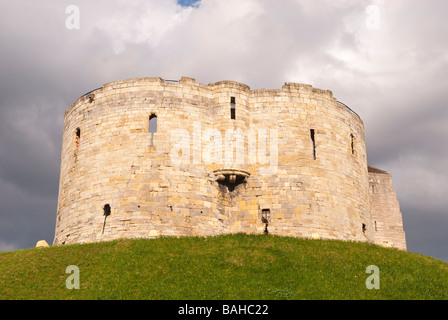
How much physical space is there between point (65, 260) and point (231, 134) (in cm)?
912

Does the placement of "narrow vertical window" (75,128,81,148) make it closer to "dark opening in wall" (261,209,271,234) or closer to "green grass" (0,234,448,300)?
"green grass" (0,234,448,300)

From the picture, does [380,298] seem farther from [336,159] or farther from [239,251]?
[336,159]

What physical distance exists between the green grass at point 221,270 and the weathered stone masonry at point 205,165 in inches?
81.7

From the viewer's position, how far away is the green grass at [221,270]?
16234 mm

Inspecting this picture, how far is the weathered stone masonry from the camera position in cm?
2333

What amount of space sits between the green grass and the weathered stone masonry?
2075mm

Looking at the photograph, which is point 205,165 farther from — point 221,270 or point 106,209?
point 221,270

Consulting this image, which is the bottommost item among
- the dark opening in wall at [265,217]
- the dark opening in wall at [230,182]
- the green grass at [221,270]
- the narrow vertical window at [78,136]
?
the green grass at [221,270]

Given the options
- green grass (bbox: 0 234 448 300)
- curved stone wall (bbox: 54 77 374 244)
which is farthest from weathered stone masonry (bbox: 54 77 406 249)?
green grass (bbox: 0 234 448 300)

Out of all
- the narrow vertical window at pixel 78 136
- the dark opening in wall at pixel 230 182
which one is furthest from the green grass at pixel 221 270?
the narrow vertical window at pixel 78 136

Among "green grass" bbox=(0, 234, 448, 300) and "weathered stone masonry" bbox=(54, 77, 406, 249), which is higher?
"weathered stone masonry" bbox=(54, 77, 406, 249)

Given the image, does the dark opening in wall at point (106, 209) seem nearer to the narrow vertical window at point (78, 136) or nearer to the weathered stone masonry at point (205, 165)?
the weathered stone masonry at point (205, 165)
